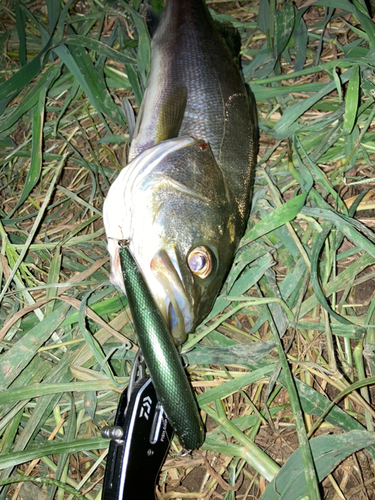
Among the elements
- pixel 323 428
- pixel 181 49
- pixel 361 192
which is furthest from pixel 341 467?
pixel 181 49

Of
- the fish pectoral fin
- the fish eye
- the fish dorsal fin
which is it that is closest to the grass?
the fish dorsal fin

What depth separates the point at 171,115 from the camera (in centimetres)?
224

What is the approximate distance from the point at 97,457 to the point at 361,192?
2175 mm

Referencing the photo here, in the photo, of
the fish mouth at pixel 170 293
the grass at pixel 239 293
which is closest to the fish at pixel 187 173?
the fish mouth at pixel 170 293

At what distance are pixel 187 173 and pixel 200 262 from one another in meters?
0.45

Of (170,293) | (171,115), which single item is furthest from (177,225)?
(171,115)

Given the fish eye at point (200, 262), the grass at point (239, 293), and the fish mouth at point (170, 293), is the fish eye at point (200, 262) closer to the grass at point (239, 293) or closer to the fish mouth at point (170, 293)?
the fish mouth at point (170, 293)

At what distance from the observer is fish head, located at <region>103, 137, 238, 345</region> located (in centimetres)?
178

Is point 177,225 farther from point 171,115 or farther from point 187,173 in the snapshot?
point 171,115

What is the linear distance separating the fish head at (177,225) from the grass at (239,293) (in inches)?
13.9

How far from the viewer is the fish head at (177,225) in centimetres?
178

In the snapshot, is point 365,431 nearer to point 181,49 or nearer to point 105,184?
point 105,184

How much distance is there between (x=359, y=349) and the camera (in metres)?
2.17

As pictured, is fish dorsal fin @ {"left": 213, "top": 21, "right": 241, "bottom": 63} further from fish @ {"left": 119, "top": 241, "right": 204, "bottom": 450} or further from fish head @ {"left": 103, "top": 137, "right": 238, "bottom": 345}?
fish @ {"left": 119, "top": 241, "right": 204, "bottom": 450}
